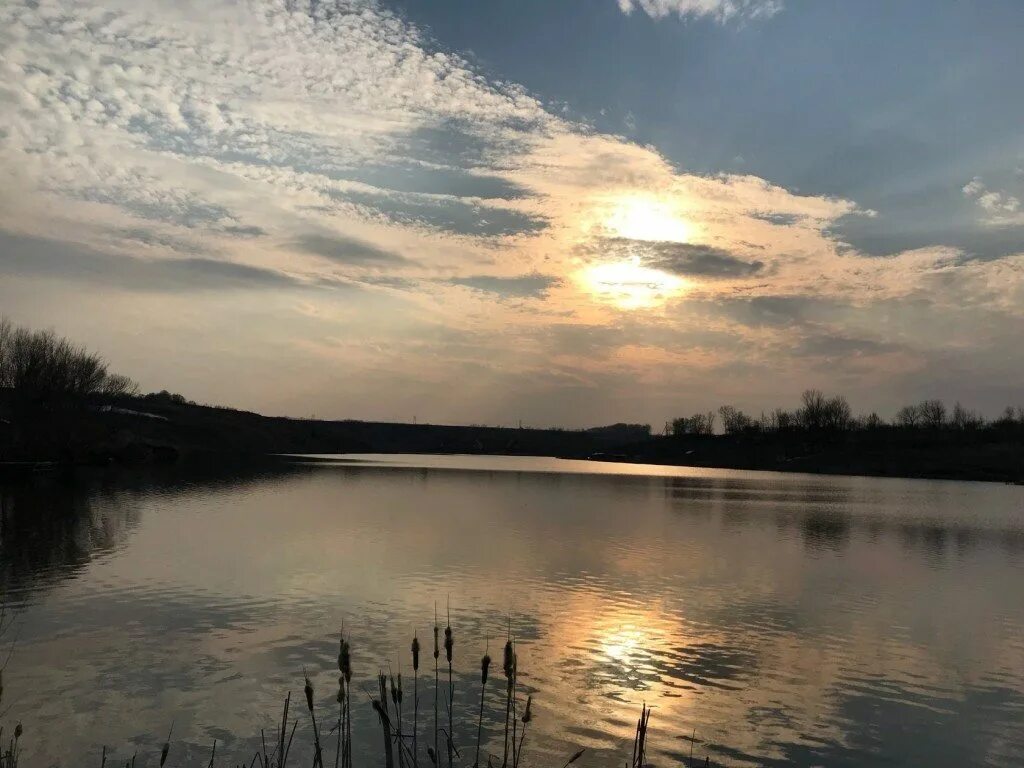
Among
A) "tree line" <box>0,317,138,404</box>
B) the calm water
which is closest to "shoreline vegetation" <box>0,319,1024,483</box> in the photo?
"tree line" <box>0,317,138,404</box>

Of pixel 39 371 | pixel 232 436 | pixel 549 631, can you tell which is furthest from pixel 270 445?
pixel 549 631

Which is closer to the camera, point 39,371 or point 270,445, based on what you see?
point 39,371

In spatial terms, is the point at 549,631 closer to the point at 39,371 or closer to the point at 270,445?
the point at 39,371

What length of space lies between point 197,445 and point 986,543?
130m

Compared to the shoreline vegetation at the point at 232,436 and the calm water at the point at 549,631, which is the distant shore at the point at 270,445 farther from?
the calm water at the point at 549,631

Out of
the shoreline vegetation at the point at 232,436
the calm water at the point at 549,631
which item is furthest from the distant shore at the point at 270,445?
the calm water at the point at 549,631

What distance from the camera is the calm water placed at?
10.7m

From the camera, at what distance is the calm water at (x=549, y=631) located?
10.7 m

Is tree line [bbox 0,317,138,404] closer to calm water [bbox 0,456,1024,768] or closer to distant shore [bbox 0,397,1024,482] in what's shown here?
distant shore [bbox 0,397,1024,482]

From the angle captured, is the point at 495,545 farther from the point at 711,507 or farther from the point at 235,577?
the point at 711,507

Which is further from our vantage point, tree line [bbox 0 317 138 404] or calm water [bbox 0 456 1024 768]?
tree line [bbox 0 317 138 404]

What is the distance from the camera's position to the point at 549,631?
16516 millimetres

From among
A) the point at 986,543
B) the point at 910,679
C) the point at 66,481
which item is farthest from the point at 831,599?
the point at 66,481

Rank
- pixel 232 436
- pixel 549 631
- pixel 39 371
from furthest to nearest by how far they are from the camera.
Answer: pixel 232 436
pixel 39 371
pixel 549 631
